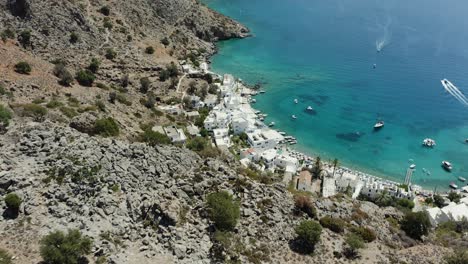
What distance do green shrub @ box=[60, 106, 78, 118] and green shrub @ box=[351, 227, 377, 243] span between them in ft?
118

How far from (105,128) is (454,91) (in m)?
94.2

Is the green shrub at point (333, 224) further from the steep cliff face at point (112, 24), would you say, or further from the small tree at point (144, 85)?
the steep cliff face at point (112, 24)

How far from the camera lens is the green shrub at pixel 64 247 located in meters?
25.7

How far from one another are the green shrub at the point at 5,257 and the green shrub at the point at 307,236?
932 inches

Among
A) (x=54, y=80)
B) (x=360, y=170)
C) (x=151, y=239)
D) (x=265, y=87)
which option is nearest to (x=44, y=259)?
(x=151, y=239)

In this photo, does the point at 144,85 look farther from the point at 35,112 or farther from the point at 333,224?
the point at 333,224

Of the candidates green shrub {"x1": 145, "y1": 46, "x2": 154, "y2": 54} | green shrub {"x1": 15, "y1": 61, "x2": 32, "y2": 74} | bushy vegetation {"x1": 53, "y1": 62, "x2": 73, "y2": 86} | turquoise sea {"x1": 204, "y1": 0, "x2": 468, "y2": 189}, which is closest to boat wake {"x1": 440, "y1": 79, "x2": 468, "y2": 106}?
turquoise sea {"x1": 204, "y1": 0, "x2": 468, "y2": 189}

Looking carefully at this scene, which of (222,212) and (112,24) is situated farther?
(112,24)

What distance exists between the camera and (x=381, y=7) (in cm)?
17300

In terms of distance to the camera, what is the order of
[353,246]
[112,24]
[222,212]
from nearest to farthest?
[222,212] < [353,246] < [112,24]

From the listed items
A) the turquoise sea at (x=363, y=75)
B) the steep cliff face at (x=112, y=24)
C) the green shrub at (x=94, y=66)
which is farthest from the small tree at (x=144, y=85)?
the turquoise sea at (x=363, y=75)

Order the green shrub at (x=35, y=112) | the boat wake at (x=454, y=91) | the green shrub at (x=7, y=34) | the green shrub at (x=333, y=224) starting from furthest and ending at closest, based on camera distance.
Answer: the boat wake at (x=454, y=91) → the green shrub at (x=7, y=34) → the green shrub at (x=35, y=112) → the green shrub at (x=333, y=224)

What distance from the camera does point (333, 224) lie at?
40812 millimetres

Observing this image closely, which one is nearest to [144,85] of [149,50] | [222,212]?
[149,50]
